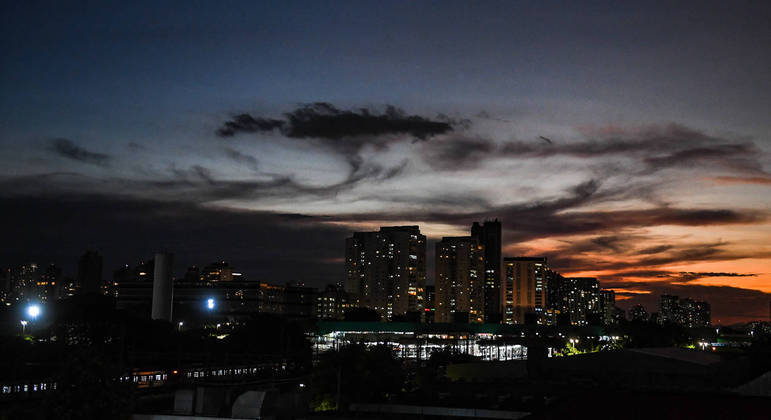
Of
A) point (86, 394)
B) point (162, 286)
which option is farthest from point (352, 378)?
point (162, 286)

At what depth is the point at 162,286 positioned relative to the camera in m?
156

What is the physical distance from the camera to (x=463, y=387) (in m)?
56.4

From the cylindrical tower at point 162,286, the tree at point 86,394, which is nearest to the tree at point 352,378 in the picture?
the tree at point 86,394

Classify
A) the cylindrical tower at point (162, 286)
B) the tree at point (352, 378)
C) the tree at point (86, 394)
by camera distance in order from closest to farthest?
1. the tree at point (86, 394)
2. the tree at point (352, 378)
3. the cylindrical tower at point (162, 286)

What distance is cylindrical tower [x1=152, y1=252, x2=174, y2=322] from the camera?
154m

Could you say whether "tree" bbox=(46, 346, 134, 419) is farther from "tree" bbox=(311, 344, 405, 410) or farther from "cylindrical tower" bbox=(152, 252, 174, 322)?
"cylindrical tower" bbox=(152, 252, 174, 322)

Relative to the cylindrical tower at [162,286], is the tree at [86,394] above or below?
below

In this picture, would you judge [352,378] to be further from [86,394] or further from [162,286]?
[162,286]

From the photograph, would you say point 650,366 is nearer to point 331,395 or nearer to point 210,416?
point 331,395

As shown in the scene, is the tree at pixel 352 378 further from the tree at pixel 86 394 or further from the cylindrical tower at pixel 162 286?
the cylindrical tower at pixel 162 286

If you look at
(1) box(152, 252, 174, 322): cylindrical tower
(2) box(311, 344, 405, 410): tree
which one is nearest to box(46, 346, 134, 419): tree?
(2) box(311, 344, 405, 410): tree

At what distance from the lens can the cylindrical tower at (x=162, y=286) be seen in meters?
154

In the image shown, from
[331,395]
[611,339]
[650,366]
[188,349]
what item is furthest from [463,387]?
[611,339]

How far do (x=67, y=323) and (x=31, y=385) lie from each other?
64046 mm
